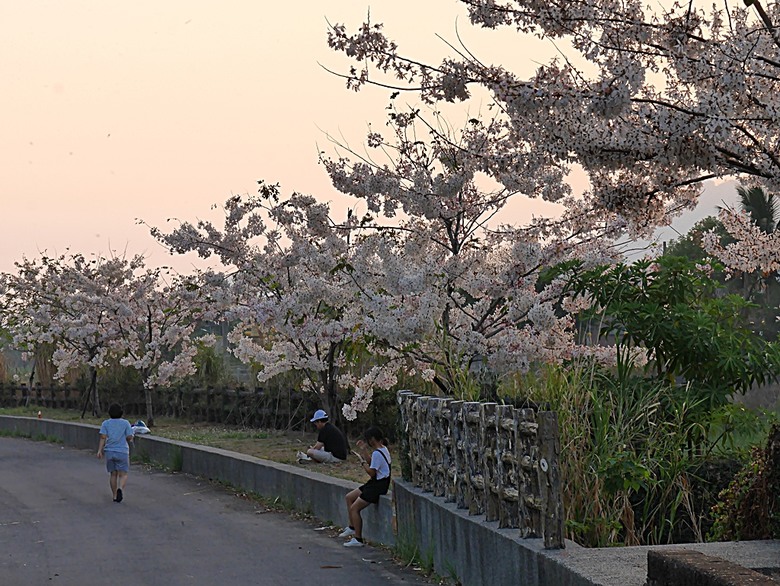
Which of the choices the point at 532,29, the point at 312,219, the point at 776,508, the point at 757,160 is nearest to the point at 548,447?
the point at 776,508

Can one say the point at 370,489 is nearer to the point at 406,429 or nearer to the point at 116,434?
the point at 406,429

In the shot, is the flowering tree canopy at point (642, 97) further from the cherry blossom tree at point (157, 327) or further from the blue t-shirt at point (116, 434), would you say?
the cherry blossom tree at point (157, 327)

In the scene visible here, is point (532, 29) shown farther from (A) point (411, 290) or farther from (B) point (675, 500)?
(A) point (411, 290)

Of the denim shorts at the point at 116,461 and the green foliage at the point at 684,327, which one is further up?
the green foliage at the point at 684,327

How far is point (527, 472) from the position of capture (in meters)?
8.52

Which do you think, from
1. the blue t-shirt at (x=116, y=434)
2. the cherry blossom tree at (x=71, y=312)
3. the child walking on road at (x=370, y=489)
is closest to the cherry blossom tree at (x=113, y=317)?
the cherry blossom tree at (x=71, y=312)

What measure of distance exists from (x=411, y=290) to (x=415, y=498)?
15.7 feet

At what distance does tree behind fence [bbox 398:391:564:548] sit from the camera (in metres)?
8.09

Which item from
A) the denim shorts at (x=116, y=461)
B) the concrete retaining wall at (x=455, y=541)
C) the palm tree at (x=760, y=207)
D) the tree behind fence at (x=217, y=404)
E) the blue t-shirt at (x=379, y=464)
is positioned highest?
the palm tree at (x=760, y=207)

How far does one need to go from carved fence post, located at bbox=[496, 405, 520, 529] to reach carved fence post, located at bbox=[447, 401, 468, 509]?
1.16m

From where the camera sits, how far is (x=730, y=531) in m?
8.55

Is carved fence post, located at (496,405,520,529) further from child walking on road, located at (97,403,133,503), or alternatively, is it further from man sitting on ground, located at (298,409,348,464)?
child walking on road, located at (97,403,133,503)

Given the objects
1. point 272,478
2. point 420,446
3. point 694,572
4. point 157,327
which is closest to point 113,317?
point 157,327

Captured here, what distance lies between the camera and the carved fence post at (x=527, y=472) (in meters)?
8.34
